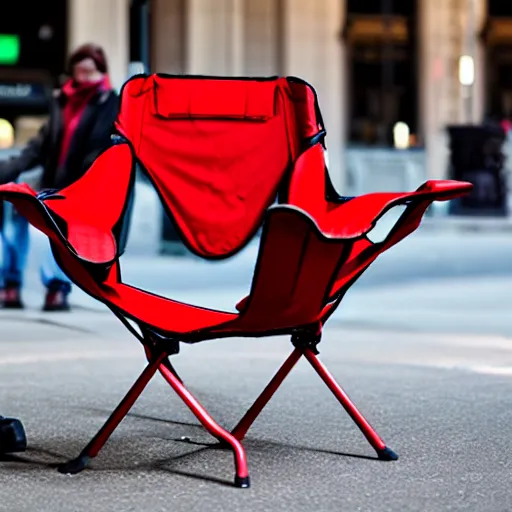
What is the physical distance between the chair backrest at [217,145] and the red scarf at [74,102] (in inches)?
131

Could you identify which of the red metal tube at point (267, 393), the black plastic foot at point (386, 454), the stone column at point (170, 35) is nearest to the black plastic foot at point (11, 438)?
the red metal tube at point (267, 393)

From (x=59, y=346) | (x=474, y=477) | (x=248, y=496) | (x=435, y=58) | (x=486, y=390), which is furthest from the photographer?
(x=435, y=58)

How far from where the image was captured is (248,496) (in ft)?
11.9

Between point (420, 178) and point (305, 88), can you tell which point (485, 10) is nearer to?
point (420, 178)

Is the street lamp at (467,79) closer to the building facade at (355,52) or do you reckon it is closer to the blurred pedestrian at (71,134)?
the building facade at (355,52)

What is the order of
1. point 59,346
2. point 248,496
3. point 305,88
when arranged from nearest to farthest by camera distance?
1. point 248,496
2. point 305,88
3. point 59,346

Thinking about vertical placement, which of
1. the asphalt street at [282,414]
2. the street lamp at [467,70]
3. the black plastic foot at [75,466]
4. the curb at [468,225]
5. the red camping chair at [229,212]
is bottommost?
the curb at [468,225]

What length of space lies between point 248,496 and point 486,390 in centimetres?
212

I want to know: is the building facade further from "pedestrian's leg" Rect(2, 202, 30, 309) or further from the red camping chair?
the red camping chair

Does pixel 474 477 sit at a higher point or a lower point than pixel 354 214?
lower

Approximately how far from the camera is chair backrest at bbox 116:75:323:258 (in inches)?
180

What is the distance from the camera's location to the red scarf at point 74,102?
7875 mm

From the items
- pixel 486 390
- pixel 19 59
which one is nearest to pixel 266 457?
pixel 486 390

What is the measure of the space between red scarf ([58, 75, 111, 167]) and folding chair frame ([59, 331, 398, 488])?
399 centimetres
